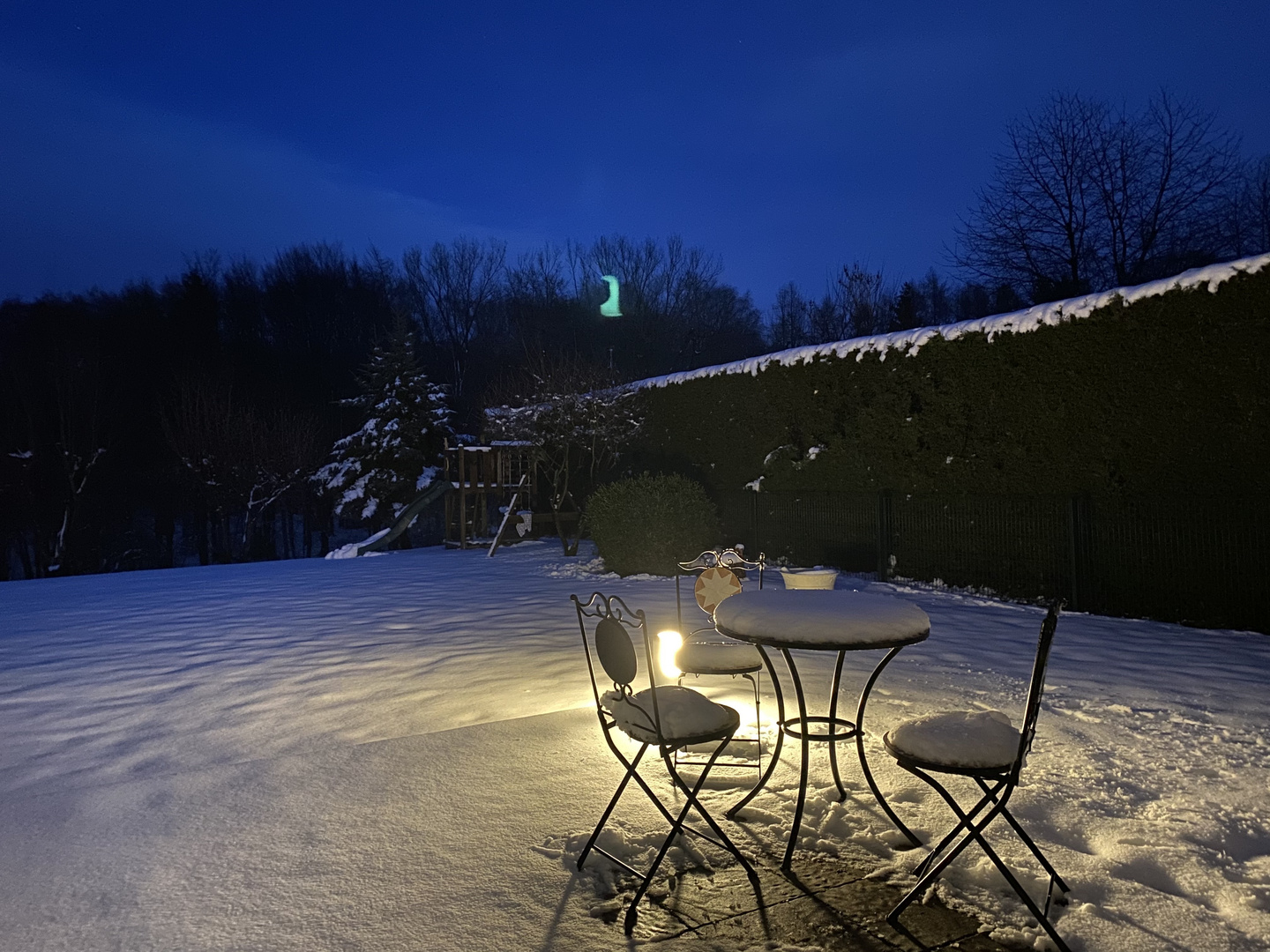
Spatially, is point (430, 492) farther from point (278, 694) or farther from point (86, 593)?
point (278, 694)

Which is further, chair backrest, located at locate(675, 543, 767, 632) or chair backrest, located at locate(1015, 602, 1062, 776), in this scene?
chair backrest, located at locate(675, 543, 767, 632)

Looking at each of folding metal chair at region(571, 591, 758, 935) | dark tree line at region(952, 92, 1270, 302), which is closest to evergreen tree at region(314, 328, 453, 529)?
dark tree line at region(952, 92, 1270, 302)

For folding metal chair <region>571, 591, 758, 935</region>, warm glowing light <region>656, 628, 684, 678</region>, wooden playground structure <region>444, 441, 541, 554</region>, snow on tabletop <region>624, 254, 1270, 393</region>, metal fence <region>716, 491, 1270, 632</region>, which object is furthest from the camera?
wooden playground structure <region>444, 441, 541, 554</region>

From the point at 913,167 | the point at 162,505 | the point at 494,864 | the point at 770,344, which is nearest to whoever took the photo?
the point at 494,864

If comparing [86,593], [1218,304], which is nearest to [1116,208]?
[1218,304]

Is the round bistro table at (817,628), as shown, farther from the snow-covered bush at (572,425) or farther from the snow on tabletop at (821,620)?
the snow-covered bush at (572,425)

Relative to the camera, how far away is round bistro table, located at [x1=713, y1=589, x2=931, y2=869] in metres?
2.77

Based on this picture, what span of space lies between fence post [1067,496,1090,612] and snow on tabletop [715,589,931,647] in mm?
5891

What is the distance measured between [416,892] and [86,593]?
461 inches

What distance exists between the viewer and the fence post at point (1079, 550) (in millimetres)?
8156

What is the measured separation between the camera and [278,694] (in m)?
5.34

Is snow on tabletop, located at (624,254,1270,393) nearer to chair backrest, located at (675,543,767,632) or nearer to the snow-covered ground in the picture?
the snow-covered ground

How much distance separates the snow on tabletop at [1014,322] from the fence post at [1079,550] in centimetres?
203

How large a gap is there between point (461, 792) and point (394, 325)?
27.2m
